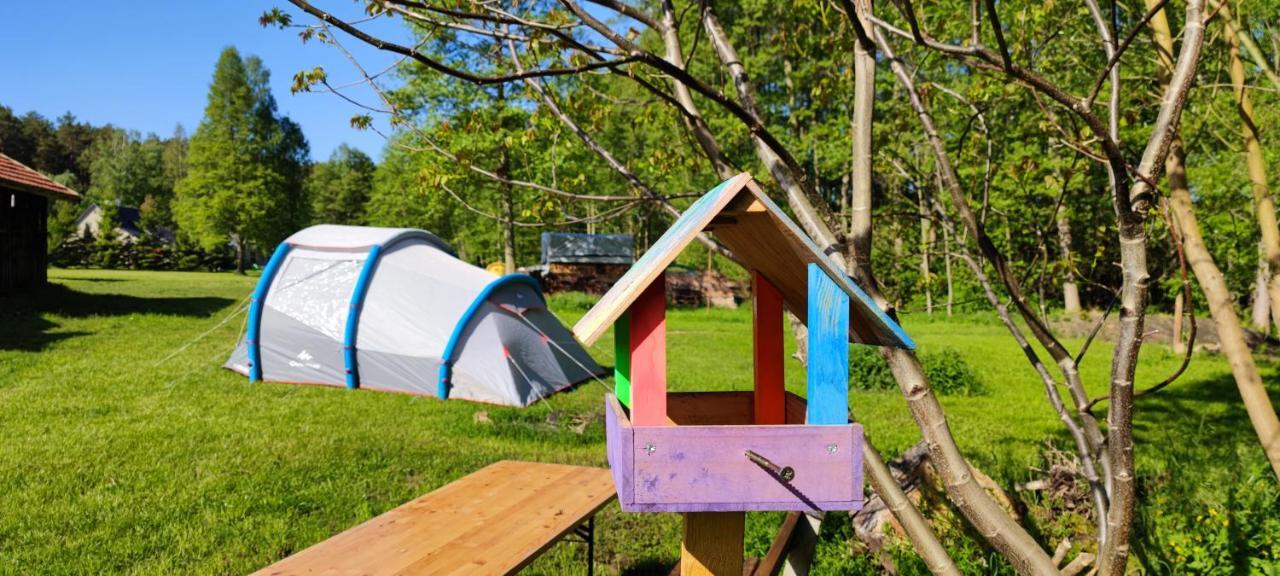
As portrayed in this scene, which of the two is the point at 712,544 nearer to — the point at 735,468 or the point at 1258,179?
the point at 735,468

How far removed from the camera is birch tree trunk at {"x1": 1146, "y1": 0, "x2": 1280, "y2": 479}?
9.84ft

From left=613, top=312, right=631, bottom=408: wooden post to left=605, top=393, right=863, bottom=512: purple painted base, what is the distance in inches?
6.8

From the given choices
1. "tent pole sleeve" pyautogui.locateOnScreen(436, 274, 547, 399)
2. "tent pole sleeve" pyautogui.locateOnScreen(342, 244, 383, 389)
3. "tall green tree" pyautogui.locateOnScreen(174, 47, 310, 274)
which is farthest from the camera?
"tall green tree" pyautogui.locateOnScreen(174, 47, 310, 274)

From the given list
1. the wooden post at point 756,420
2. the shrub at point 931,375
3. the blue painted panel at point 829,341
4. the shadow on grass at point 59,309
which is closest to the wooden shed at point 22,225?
the shadow on grass at point 59,309

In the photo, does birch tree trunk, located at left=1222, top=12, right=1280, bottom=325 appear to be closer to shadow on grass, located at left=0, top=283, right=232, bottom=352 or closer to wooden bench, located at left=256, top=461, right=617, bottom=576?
wooden bench, located at left=256, top=461, right=617, bottom=576

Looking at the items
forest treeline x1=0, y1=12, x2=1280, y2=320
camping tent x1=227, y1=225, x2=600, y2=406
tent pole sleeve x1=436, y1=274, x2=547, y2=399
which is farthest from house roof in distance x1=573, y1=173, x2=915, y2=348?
tent pole sleeve x1=436, y1=274, x2=547, y2=399

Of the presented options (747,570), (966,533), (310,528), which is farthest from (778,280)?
(310,528)

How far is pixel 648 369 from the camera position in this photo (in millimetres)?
1655

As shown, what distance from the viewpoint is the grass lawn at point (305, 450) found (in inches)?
167

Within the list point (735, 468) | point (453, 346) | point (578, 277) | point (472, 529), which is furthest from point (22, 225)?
point (735, 468)

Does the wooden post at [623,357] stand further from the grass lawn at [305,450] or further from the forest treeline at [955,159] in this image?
the grass lawn at [305,450]

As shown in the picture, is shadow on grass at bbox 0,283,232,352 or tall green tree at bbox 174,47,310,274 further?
tall green tree at bbox 174,47,310,274

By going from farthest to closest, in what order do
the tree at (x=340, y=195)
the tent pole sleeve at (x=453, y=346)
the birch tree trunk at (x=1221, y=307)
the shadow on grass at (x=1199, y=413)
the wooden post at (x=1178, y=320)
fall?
1. the tree at (x=340, y=195)
2. the tent pole sleeve at (x=453, y=346)
3. the shadow on grass at (x=1199, y=413)
4. the wooden post at (x=1178, y=320)
5. the birch tree trunk at (x=1221, y=307)

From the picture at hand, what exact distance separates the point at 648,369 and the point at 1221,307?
2792mm
